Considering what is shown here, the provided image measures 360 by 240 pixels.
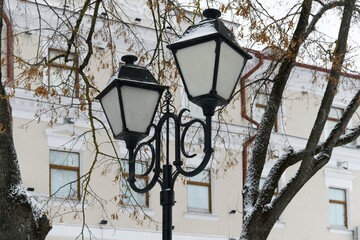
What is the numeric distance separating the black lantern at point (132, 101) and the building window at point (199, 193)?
1373cm

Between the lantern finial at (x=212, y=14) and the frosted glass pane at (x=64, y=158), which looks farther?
the frosted glass pane at (x=64, y=158)

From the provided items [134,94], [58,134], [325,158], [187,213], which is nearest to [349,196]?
[187,213]

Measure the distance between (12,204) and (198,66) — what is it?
3121mm

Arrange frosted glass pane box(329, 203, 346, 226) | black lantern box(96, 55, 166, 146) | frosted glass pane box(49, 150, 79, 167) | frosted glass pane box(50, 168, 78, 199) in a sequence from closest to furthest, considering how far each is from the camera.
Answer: black lantern box(96, 55, 166, 146), frosted glass pane box(50, 168, 78, 199), frosted glass pane box(49, 150, 79, 167), frosted glass pane box(329, 203, 346, 226)

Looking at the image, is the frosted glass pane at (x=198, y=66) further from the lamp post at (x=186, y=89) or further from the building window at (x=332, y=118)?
the building window at (x=332, y=118)

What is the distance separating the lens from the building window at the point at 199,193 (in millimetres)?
20797

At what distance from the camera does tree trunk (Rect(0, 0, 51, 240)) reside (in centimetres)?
862

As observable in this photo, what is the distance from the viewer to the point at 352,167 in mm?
23766

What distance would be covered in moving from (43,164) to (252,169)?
26.1ft

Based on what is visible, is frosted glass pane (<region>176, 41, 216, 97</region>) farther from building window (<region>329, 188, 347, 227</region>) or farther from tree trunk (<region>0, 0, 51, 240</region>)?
building window (<region>329, 188, 347, 227</region>)

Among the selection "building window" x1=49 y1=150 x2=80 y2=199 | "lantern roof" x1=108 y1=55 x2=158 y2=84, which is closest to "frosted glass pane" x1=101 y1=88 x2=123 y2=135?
"lantern roof" x1=108 y1=55 x2=158 y2=84

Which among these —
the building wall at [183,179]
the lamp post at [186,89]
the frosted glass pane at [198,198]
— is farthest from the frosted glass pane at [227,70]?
the frosted glass pane at [198,198]

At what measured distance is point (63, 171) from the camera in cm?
1895

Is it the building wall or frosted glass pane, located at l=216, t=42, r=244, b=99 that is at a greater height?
the building wall
